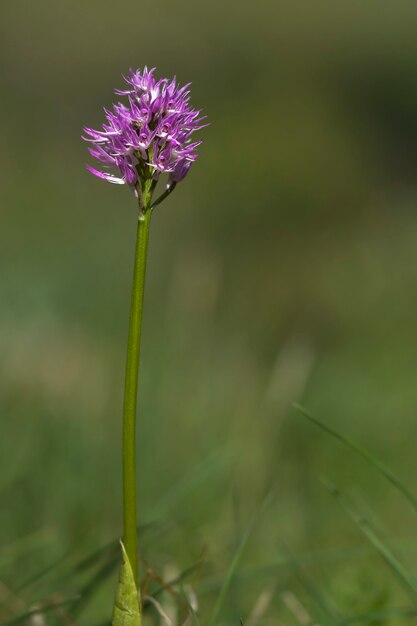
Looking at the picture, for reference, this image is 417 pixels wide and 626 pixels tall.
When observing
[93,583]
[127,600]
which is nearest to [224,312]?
[93,583]

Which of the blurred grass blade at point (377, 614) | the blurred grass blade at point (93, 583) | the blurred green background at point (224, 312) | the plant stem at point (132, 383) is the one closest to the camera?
the plant stem at point (132, 383)

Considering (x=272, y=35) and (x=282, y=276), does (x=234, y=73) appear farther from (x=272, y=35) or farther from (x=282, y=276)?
(x=282, y=276)

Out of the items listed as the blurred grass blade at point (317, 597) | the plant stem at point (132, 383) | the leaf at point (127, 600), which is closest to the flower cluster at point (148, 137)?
the plant stem at point (132, 383)

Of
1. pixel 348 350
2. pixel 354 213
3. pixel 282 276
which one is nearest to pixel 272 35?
pixel 354 213

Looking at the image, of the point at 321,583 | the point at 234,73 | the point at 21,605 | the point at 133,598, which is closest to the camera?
the point at 133,598

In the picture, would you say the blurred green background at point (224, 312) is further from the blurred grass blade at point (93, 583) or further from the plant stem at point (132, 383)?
the plant stem at point (132, 383)

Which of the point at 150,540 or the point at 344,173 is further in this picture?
the point at 344,173

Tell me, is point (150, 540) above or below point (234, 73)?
below
